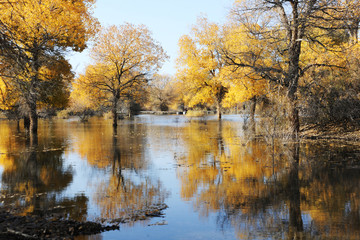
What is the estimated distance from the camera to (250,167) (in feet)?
38.9

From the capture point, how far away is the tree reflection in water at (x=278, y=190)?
20.7ft

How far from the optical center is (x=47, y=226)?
5953 millimetres

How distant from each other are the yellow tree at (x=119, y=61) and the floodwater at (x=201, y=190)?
1749 cm

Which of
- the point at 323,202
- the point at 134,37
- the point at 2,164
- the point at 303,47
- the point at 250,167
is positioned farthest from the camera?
the point at 134,37

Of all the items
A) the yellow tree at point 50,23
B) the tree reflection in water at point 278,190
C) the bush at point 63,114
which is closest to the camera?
the tree reflection in water at point 278,190

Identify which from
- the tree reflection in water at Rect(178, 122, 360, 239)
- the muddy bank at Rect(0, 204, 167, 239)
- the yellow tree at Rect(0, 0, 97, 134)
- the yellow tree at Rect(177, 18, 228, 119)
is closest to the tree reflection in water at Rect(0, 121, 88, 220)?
the muddy bank at Rect(0, 204, 167, 239)

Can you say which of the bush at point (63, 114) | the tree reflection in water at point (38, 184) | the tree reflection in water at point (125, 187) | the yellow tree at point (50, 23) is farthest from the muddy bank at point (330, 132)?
the bush at point (63, 114)

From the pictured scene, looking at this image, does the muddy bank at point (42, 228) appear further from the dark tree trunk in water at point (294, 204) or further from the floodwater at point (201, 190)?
the dark tree trunk in water at point (294, 204)

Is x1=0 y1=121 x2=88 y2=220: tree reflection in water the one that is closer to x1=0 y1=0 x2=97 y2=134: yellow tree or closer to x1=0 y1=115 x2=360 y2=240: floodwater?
x1=0 y1=115 x2=360 y2=240: floodwater

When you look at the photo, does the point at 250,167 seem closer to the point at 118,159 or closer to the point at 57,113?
the point at 118,159

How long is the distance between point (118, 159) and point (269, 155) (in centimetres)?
625

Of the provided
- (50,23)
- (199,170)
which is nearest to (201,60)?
(50,23)

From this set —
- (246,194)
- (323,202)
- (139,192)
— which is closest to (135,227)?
(139,192)

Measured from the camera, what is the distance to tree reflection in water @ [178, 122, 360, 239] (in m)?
6.32
